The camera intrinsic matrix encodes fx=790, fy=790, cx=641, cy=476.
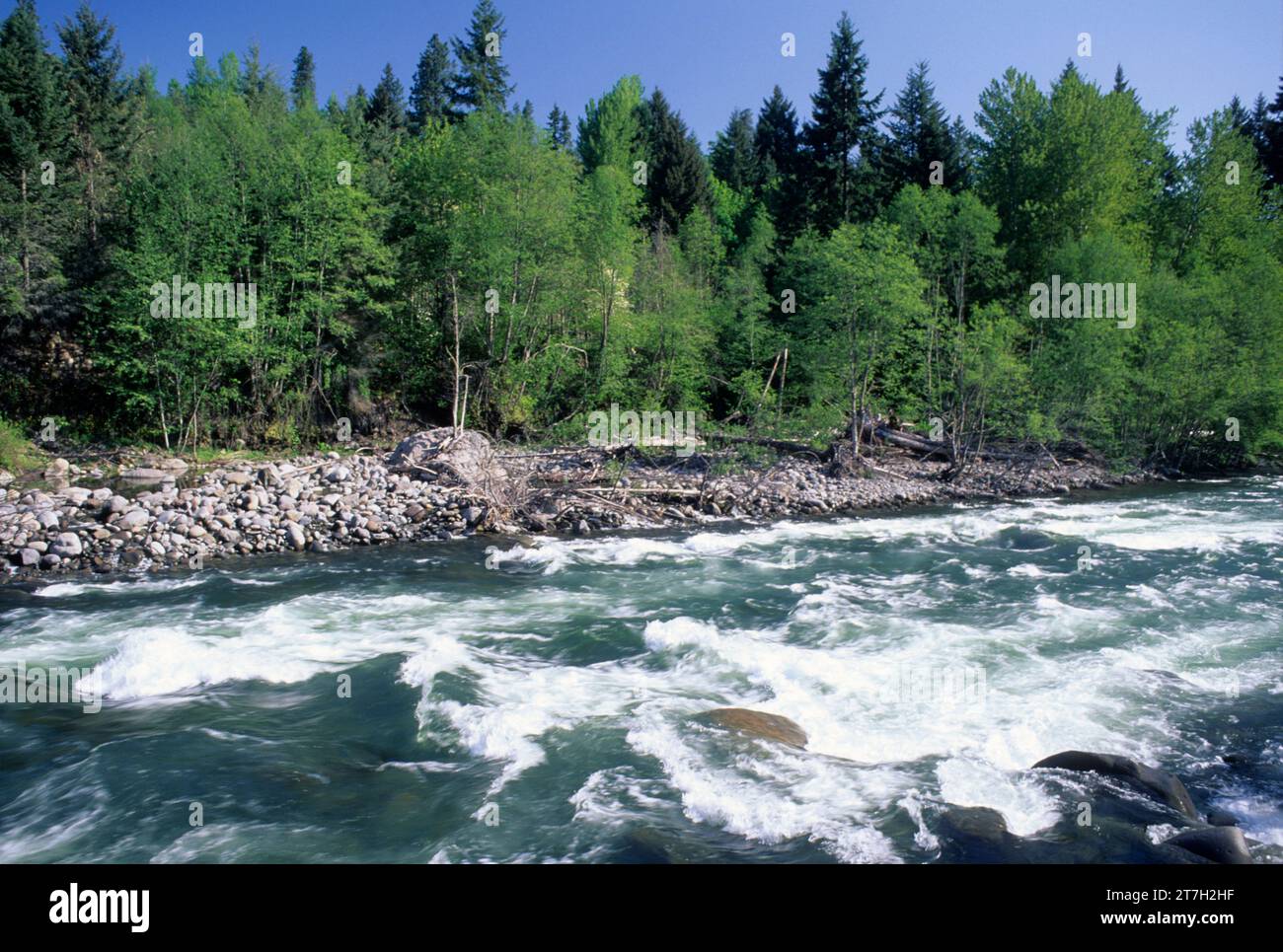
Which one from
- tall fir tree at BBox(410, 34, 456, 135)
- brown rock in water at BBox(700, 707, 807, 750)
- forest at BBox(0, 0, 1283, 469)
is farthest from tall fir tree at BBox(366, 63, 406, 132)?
brown rock in water at BBox(700, 707, 807, 750)

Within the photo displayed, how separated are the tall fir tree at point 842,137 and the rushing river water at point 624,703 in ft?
85.2

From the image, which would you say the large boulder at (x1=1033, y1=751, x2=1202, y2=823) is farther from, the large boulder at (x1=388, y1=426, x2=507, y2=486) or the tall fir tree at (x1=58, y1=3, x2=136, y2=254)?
the tall fir tree at (x1=58, y1=3, x2=136, y2=254)

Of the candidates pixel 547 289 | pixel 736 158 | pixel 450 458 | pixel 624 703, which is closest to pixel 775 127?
pixel 736 158

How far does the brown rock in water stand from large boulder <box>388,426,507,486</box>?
35.5 ft

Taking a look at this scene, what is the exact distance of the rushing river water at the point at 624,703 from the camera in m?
5.85

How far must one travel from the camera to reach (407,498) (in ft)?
55.9

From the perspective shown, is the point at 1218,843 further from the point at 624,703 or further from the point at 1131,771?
the point at 624,703

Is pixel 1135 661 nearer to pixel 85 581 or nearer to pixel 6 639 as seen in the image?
pixel 6 639

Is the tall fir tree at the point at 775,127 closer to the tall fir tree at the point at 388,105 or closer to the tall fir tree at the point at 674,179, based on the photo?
the tall fir tree at the point at 674,179

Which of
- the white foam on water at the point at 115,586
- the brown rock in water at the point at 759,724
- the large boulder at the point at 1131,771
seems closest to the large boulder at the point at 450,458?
the white foam on water at the point at 115,586

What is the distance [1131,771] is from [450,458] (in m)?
14.8
